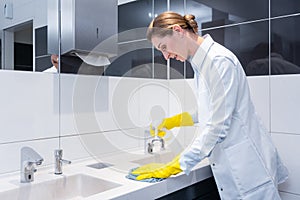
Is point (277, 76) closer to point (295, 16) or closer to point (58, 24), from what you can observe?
point (295, 16)

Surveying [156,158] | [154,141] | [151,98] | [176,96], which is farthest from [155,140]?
[176,96]

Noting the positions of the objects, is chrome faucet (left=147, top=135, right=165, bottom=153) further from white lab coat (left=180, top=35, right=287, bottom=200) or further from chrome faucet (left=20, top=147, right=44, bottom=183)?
chrome faucet (left=20, top=147, right=44, bottom=183)

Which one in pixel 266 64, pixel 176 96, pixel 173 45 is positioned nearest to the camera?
pixel 173 45

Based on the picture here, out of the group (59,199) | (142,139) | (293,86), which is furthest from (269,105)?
(59,199)

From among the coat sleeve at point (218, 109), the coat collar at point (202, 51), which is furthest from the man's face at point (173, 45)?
the coat sleeve at point (218, 109)

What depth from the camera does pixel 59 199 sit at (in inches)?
50.4

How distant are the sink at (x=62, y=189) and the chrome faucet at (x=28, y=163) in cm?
3

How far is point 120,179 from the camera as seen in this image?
1.25 metres

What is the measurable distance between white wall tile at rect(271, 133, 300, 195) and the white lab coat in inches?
10.0

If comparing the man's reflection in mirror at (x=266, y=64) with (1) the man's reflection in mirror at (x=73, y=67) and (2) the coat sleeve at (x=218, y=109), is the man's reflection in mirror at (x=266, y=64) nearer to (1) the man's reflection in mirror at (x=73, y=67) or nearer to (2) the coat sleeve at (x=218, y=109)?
(2) the coat sleeve at (x=218, y=109)

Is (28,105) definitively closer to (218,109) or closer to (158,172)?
Answer: (158,172)

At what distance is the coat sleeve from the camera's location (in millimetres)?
1260

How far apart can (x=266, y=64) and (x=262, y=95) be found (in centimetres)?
18

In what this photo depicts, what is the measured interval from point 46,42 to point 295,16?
1.29 metres
